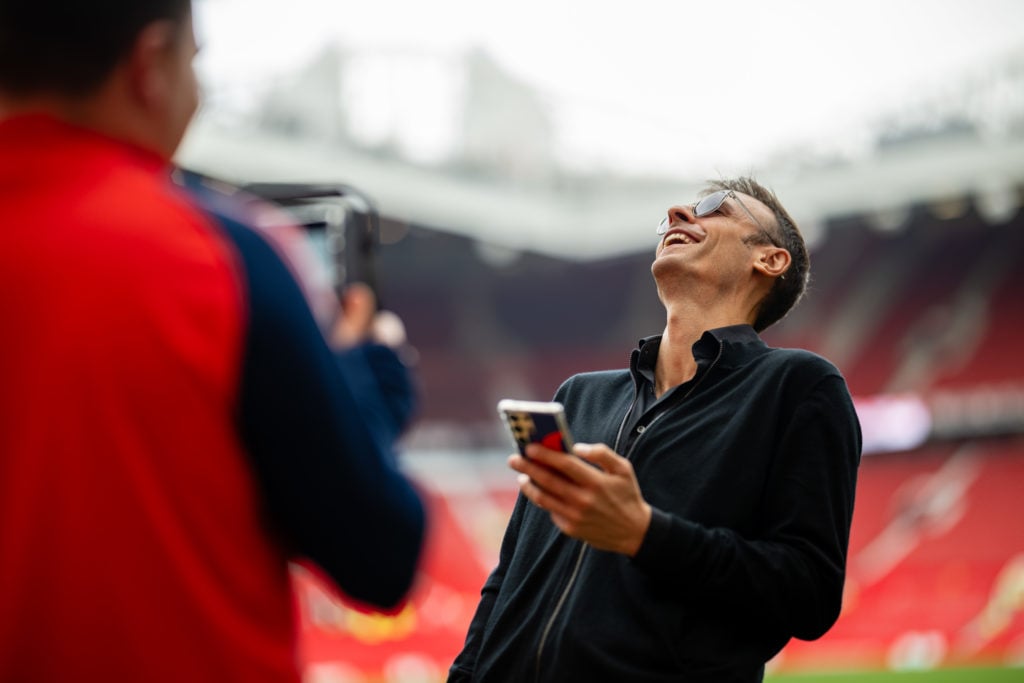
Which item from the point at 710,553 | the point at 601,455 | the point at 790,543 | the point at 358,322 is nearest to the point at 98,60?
the point at 358,322

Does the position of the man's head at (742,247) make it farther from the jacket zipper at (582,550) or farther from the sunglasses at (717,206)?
the jacket zipper at (582,550)

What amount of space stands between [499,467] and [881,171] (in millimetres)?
8475

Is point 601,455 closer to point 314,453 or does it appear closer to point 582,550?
point 582,550

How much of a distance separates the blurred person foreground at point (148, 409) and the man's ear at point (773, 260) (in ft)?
4.47

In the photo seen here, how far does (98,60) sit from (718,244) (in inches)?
58.6

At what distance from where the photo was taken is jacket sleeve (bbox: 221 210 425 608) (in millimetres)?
1036

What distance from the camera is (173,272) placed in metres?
1.00

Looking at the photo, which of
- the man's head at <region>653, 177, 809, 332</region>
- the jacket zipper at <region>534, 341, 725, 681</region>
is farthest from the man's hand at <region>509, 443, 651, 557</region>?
the man's head at <region>653, 177, 809, 332</region>

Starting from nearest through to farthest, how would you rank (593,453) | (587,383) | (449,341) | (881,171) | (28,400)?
1. (28,400)
2. (593,453)
3. (587,383)
4. (881,171)
5. (449,341)

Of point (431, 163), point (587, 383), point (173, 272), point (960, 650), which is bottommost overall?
point (960, 650)

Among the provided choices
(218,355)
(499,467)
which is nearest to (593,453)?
(218,355)

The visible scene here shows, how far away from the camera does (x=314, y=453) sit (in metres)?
1.05

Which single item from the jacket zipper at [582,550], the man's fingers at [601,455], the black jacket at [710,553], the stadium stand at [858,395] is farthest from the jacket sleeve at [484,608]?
the stadium stand at [858,395]

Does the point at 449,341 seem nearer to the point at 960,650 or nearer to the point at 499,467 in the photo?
the point at 499,467
